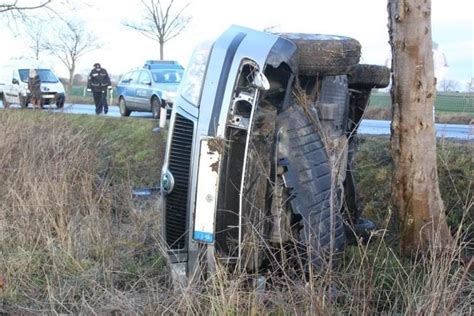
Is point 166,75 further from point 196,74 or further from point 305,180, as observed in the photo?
point 305,180

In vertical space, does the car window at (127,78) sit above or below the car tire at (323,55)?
below

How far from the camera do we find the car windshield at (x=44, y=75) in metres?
22.7

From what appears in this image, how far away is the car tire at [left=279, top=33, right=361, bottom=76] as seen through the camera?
4.09 m

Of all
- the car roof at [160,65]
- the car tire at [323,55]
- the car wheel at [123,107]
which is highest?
the car tire at [323,55]

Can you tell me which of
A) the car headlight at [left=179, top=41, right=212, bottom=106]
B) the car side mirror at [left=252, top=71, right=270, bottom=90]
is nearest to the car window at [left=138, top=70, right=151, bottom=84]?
the car headlight at [left=179, top=41, right=212, bottom=106]

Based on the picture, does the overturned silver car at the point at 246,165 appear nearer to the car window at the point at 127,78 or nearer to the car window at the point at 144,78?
the car window at the point at 144,78

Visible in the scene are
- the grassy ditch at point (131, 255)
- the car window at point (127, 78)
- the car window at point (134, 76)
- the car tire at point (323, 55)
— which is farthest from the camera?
the car window at point (127, 78)

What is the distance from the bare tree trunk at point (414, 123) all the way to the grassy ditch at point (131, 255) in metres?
0.27

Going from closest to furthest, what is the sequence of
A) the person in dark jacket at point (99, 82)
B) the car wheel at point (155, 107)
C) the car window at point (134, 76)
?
the car wheel at point (155, 107)
the car window at point (134, 76)
the person in dark jacket at point (99, 82)

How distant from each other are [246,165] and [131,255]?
1841 mm

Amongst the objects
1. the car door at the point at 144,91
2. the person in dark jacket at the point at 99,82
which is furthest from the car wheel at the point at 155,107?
the person in dark jacket at the point at 99,82

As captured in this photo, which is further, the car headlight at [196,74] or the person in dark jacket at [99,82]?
the person in dark jacket at [99,82]

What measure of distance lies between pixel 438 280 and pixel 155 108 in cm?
1414

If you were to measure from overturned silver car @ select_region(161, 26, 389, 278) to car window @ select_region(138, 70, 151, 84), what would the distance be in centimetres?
1356
